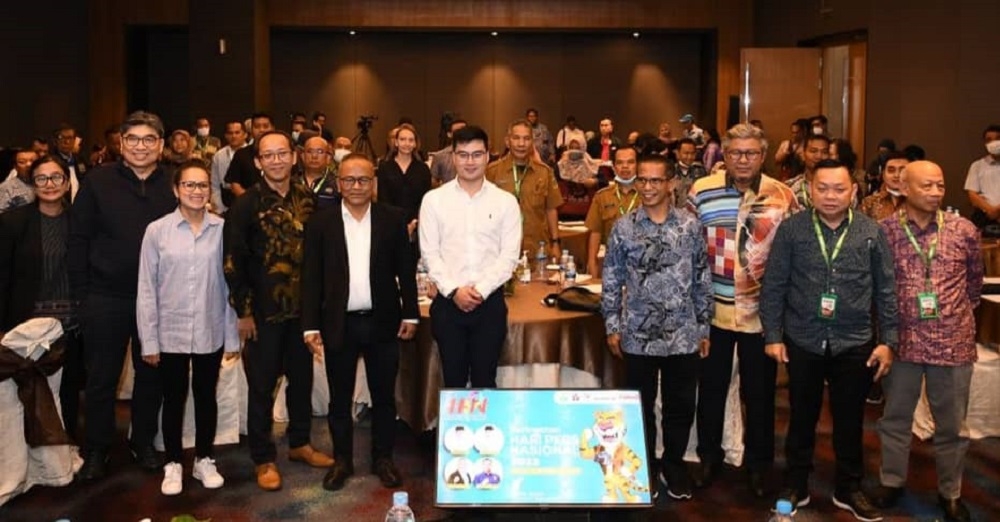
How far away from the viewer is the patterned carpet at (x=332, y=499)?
13.7 ft

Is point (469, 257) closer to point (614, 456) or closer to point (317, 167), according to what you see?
point (614, 456)

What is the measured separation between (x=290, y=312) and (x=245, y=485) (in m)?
0.89

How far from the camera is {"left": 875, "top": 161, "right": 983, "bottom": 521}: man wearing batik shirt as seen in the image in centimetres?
406

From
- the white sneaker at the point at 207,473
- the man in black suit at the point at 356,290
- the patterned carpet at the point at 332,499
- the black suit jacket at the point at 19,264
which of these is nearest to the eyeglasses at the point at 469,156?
the man in black suit at the point at 356,290

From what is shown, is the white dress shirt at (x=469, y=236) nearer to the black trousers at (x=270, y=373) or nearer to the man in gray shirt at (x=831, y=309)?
the black trousers at (x=270, y=373)

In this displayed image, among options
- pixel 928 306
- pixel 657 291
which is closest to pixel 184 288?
pixel 657 291

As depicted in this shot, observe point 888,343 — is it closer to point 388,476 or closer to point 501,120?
point 388,476

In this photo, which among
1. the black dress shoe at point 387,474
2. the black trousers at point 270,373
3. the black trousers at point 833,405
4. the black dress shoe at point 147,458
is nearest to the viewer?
the black trousers at point 833,405

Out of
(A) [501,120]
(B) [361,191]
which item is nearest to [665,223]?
(B) [361,191]

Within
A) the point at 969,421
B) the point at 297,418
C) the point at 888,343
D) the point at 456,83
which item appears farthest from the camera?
the point at 456,83

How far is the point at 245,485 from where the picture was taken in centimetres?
459

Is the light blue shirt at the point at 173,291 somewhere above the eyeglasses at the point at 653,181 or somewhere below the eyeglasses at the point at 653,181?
below

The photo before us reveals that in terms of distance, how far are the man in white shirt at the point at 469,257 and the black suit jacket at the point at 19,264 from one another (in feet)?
6.06

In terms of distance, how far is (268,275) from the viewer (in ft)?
14.1
